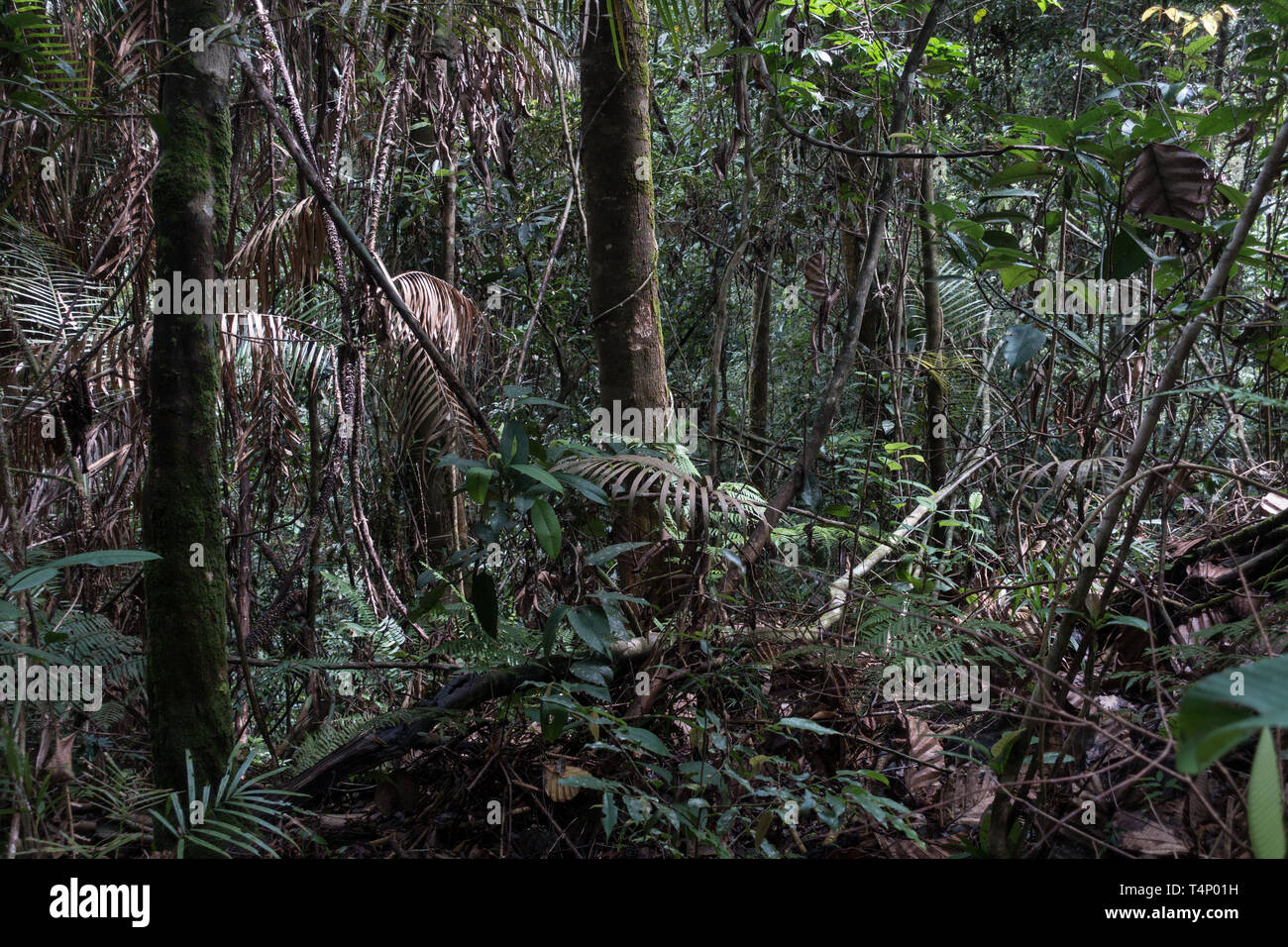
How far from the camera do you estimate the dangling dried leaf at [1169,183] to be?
2.30 metres

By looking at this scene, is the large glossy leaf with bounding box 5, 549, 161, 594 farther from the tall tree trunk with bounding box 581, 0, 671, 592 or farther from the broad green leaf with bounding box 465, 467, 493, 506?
the tall tree trunk with bounding box 581, 0, 671, 592

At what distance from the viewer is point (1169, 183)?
234cm

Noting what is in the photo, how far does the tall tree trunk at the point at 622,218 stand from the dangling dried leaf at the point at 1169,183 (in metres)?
1.59

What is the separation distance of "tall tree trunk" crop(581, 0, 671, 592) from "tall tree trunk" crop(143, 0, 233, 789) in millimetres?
1439

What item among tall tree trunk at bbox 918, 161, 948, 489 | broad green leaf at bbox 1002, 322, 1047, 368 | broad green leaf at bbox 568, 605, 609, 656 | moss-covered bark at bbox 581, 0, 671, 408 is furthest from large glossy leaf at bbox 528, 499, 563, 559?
tall tree trunk at bbox 918, 161, 948, 489

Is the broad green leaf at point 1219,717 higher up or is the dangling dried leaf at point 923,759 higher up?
the broad green leaf at point 1219,717

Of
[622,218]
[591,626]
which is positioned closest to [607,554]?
[591,626]

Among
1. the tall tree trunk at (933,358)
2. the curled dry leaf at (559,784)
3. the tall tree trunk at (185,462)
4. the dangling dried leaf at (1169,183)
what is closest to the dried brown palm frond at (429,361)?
the tall tree trunk at (185,462)

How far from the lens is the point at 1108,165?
7.81 feet

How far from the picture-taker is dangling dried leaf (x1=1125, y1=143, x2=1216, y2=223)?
230cm

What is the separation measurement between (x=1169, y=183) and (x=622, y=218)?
175 cm

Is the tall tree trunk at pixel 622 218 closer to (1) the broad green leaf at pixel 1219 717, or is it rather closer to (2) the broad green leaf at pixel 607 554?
(2) the broad green leaf at pixel 607 554

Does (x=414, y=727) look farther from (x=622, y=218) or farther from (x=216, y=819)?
(x=622, y=218)
